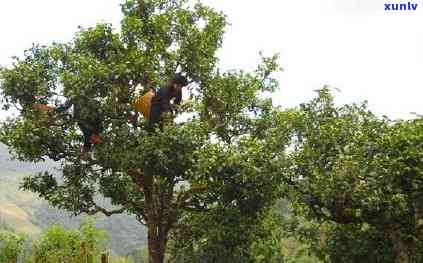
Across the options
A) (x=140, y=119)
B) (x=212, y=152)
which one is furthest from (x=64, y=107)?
(x=212, y=152)

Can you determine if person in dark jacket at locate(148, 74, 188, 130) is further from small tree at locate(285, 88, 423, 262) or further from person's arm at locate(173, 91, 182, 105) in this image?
small tree at locate(285, 88, 423, 262)

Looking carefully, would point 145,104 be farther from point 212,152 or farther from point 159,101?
point 212,152

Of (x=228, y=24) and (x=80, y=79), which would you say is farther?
(x=228, y=24)

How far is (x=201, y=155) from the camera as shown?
1244 cm

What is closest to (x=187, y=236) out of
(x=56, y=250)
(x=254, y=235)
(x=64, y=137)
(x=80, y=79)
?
(x=254, y=235)

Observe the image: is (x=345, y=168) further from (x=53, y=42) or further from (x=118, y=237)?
(x=118, y=237)

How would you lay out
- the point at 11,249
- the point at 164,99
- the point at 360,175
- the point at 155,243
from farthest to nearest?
1. the point at 11,249
2. the point at 155,243
3. the point at 164,99
4. the point at 360,175

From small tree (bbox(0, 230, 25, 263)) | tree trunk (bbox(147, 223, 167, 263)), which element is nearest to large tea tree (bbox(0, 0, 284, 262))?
tree trunk (bbox(147, 223, 167, 263))

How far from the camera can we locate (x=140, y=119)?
1537 centimetres

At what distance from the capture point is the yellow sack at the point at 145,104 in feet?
47.0

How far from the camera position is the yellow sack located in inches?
564

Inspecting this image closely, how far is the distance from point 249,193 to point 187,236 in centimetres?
575

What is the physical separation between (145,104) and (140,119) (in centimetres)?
110

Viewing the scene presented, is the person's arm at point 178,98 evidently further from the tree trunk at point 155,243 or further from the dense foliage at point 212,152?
the tree trunk at point 155,243
